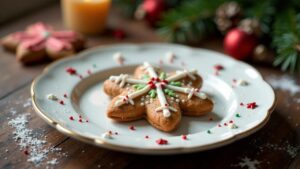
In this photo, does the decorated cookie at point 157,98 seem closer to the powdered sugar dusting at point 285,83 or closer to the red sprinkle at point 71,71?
the red sprinkle at point 71,71

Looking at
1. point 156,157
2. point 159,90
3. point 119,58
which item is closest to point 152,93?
point 159,90

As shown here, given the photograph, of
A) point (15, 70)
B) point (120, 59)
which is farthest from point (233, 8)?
point (15, 70)

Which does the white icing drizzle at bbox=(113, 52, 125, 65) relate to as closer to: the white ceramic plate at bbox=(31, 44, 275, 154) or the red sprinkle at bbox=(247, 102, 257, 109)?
the white ceramic plate at bbox=(31, 44, 275, 154)

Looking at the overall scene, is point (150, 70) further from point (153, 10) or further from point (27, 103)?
point (153, 10)

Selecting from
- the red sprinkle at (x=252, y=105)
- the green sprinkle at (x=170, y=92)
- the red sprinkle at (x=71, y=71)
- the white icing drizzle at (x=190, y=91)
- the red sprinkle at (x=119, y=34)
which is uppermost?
the white icing drizzle at (x=190, y=91)

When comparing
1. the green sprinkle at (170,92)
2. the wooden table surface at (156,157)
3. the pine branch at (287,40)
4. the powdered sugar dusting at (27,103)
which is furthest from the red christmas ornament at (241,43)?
the powdered sugar dusting at (27,103)
